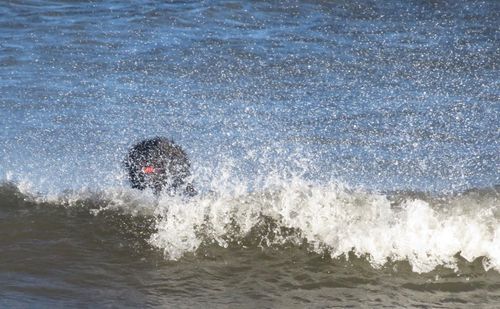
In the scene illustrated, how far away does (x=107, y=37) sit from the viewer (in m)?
13.8

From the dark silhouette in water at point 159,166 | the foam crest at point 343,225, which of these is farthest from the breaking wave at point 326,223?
the dark silhouette in water at point 159,166

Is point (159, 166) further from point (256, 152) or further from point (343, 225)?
point (256, 152)

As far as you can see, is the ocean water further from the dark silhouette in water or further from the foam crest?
the dark silhouette in water

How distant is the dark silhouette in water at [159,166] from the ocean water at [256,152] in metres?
0.17

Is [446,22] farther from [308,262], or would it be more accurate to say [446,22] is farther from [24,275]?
[24,275]

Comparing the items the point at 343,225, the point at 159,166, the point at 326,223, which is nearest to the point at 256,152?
the point at 326,223

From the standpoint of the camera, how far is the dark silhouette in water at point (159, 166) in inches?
253

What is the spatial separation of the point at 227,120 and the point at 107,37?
4.61m

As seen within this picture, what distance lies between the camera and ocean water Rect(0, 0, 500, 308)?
20.1ft

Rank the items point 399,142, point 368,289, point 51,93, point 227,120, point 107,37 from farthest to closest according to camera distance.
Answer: point 107,37
point 51,93
point 227,120
point 399,142
point 368,289

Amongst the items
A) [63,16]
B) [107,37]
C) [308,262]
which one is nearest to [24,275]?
[308,262]

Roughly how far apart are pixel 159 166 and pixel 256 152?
100 inches

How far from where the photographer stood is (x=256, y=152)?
886 cm

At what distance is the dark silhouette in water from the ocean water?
0.55 ft
